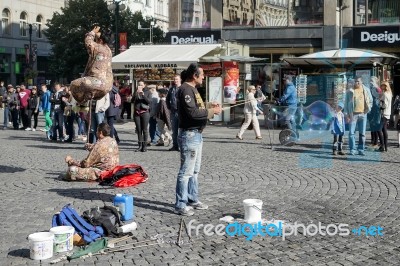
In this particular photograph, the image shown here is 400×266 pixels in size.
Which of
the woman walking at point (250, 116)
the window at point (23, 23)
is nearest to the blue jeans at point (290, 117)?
the woman walking at point (250, 116)

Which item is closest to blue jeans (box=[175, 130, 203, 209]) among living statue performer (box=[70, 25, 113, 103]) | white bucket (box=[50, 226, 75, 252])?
white bucket (box=[50, 226, 75, 252])

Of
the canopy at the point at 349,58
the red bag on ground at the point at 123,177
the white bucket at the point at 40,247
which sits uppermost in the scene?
the canopy at the point at 349,58

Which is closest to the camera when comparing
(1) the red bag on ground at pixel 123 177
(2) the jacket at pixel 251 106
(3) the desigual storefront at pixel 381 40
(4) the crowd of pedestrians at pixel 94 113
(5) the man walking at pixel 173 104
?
(1) the red bag on ground at pixel 123 177

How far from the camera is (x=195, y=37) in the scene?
29891mm

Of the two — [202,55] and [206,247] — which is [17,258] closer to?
[206,247]

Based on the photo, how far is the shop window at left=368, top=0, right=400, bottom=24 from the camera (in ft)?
88.6

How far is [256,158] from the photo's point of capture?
13.4m

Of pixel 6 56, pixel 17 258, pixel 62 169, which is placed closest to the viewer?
pixel 17 258

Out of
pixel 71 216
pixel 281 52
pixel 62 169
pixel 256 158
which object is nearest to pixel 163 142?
pixel 256 158

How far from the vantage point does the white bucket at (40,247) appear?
585 cm

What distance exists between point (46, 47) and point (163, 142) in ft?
164

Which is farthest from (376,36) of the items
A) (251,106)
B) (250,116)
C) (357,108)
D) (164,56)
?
(357,108)

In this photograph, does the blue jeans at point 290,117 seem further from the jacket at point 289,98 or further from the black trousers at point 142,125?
the black trousers at point 142,125

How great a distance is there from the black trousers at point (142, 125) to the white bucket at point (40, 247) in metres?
8.91
